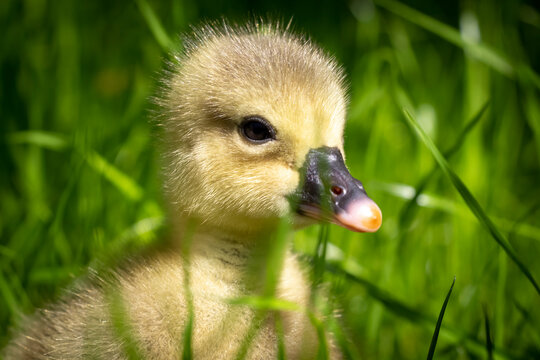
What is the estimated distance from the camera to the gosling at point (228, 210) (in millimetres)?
1259

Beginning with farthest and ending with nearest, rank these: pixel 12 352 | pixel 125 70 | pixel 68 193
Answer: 1. pixel 125 70
2. pixel 68 193
3. pixel 12 352

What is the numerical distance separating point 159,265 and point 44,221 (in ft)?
2.09

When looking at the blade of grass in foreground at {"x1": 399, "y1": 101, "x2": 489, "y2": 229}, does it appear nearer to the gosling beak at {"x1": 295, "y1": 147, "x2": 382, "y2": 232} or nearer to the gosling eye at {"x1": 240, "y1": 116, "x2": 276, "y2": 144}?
the gosling beak at {"x1": 295, "y1": 147, "x2": 382, "y2": 232}

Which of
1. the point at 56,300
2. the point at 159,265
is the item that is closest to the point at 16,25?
the point at 56,300

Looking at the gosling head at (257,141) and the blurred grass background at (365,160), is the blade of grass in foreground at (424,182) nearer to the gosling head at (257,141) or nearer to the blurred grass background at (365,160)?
the blurred grass background at (365,160)

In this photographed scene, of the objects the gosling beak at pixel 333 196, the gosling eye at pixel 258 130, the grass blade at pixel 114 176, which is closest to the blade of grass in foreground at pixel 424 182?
the gosling beak at pixel 333 196

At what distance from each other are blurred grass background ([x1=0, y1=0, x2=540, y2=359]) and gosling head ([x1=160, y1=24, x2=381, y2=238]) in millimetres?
159

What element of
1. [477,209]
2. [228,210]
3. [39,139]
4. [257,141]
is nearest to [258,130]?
[257,141]

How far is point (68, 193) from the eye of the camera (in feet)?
5.64

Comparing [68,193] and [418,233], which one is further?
[418,233]

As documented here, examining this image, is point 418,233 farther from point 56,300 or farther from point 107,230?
point 56,300

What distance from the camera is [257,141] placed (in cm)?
135

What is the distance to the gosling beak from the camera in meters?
1.24

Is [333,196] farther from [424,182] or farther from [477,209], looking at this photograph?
[424,182]
